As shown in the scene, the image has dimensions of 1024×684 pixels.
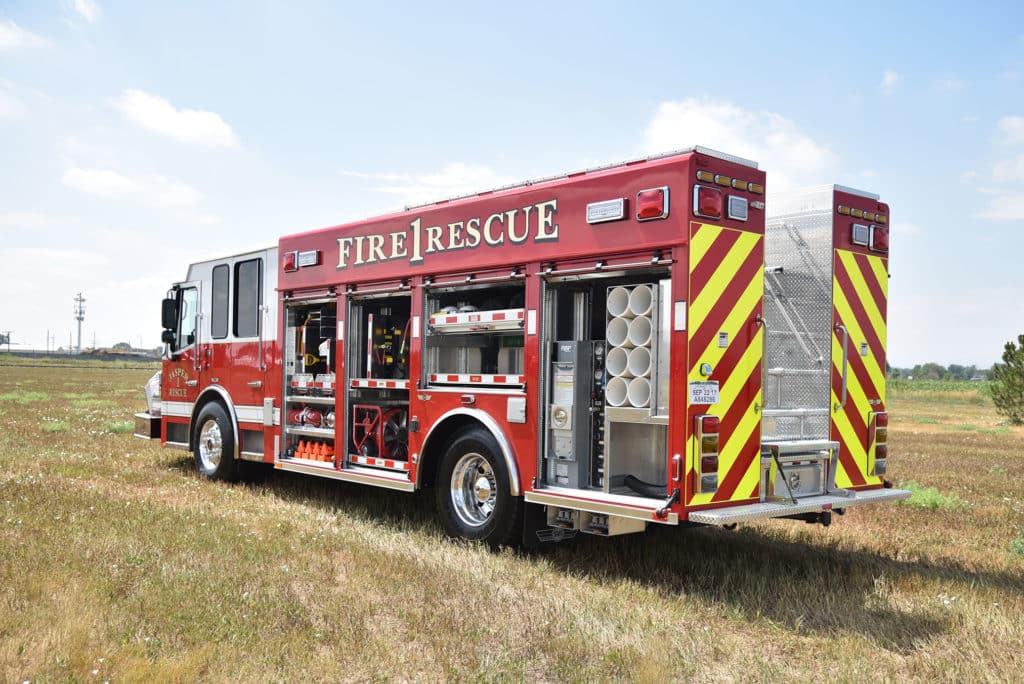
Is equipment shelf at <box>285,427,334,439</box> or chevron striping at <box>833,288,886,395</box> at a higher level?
chevron striping at <box>833,288,886,395</box>

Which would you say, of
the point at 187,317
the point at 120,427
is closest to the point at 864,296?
the point at 187,317

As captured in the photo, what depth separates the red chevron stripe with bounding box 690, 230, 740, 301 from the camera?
6.05 meters

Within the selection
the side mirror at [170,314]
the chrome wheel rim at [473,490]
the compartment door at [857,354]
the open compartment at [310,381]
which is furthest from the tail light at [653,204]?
the side mirror at [170,314]

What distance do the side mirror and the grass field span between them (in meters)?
2.65

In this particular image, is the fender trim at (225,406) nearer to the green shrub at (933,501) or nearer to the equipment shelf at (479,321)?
the equipment shelf at (479,321)

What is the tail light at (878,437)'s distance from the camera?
296 inches

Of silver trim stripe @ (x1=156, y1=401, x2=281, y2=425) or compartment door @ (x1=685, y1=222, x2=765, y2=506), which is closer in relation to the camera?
compartment door @ (x1=685, y1=222, x2=765, y2=506)

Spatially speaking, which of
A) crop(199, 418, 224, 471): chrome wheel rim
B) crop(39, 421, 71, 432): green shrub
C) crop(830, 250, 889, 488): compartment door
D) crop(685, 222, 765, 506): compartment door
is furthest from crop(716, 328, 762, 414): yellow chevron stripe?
crop(39, 421, 71, 432): green shrub

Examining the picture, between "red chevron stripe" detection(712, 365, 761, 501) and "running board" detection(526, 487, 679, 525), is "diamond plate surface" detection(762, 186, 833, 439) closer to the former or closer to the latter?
"red chevron stripe" detection(712, 365, 761, 501)

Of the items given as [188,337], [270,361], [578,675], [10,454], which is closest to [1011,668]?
[578,675]

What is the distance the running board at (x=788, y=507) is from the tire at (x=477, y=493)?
1.71 m

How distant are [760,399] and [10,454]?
34.5 ft

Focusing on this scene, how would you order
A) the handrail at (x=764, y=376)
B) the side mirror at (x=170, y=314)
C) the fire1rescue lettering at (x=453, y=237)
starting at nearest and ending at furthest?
1. the handrail at (x=764, y=376)
2. the fire1rescue lettering at (x=453, y=237)
3. the side mirror at (x=170, y=314)

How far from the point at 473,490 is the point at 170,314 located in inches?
236
